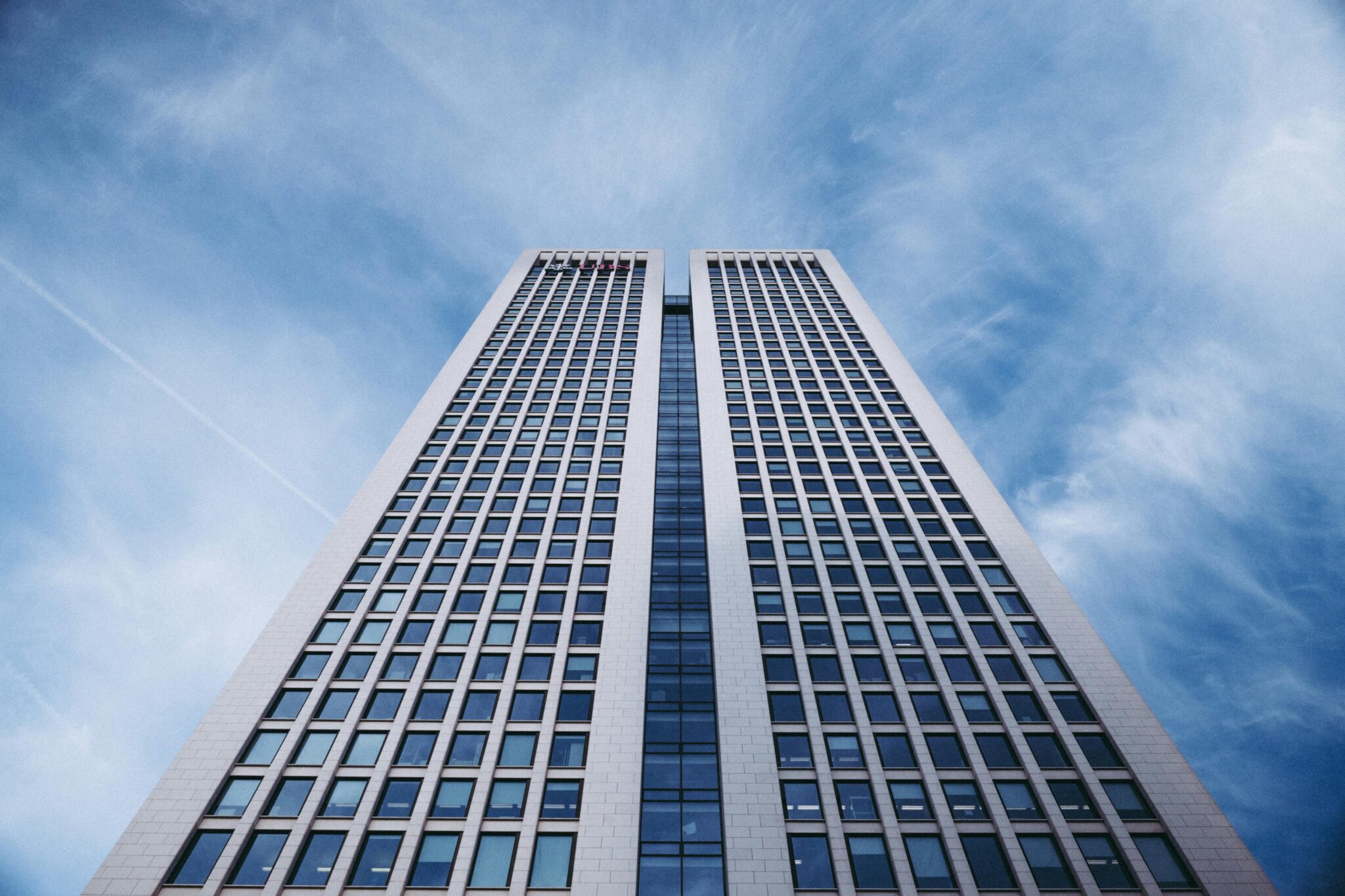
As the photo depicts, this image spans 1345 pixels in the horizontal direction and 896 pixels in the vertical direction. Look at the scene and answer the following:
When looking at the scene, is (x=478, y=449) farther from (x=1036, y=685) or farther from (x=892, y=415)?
(x=1036, y=685)

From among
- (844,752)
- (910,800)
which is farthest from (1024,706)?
(844,752)

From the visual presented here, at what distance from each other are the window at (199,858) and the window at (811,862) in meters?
24.5

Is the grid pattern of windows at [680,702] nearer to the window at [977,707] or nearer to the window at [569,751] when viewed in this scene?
the window at [569,751]

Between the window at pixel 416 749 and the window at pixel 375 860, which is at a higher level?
the window at pixel 416 749

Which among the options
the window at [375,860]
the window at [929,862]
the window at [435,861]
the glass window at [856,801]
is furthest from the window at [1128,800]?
the window at [375,860]

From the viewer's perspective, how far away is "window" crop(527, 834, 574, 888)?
27.8 m

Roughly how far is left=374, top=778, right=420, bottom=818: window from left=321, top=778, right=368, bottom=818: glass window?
1022mm

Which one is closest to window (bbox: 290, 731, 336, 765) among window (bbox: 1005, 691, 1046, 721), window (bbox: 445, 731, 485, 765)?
window (bbox: 445, 731, 485, 765)

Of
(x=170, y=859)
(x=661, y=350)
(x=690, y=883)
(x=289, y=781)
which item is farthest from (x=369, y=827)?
(x=661, y=350)

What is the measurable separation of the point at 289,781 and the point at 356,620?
9.44 m

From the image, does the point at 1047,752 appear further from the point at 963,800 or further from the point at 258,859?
the point at 258,859

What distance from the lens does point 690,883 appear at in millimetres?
28828

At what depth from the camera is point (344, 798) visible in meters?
30.5

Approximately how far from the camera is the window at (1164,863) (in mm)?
27500
